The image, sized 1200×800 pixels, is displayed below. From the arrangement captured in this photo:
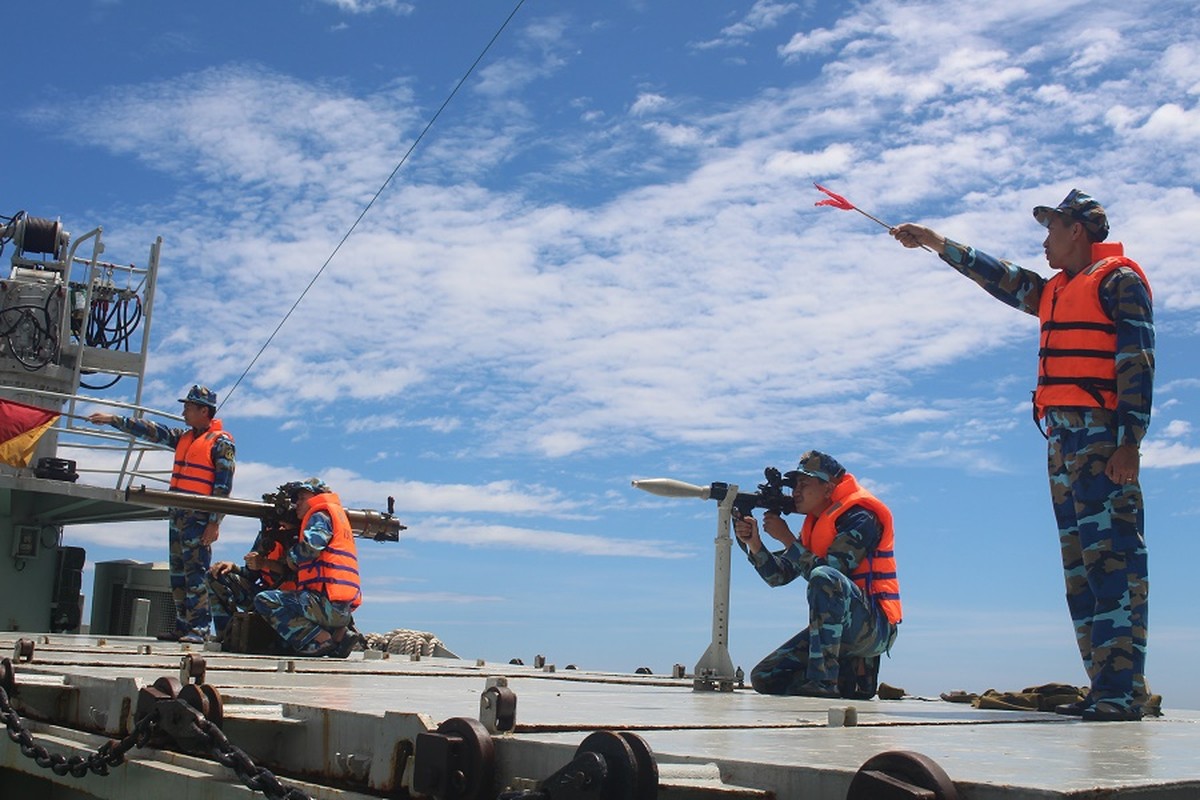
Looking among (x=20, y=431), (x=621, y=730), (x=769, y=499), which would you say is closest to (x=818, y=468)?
(x=769, y=499)

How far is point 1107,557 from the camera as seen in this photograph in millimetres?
5168

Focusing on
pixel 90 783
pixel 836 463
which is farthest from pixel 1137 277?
pixel 90 783

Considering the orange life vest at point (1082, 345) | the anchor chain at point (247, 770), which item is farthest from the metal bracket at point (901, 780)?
the orange life vest at point (1082, 345)

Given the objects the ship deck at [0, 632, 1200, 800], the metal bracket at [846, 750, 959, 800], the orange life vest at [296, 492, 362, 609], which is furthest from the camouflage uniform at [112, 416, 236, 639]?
the metal bracket at [846, 750, 959, 800]

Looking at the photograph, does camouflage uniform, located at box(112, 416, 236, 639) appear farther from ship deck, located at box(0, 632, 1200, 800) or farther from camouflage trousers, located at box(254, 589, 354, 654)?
ship deck, located at box(0, 632, 1200, 800)

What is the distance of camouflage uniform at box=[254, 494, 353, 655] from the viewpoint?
359 inches

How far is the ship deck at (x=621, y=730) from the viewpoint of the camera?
223cm

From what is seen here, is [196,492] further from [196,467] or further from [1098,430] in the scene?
[1098,430]

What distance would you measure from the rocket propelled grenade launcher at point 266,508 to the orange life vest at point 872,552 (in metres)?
5.32

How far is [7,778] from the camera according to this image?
4.13 meters

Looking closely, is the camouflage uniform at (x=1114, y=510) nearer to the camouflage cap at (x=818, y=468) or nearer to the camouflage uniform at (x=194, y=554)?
the camouflage cap at (x=818, y=468)

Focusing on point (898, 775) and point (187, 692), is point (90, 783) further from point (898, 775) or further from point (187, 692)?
point (898, 775)

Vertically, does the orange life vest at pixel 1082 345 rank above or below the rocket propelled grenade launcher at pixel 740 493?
above

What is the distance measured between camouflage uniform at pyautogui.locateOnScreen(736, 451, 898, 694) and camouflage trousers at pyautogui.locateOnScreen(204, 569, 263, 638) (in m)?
5.33
